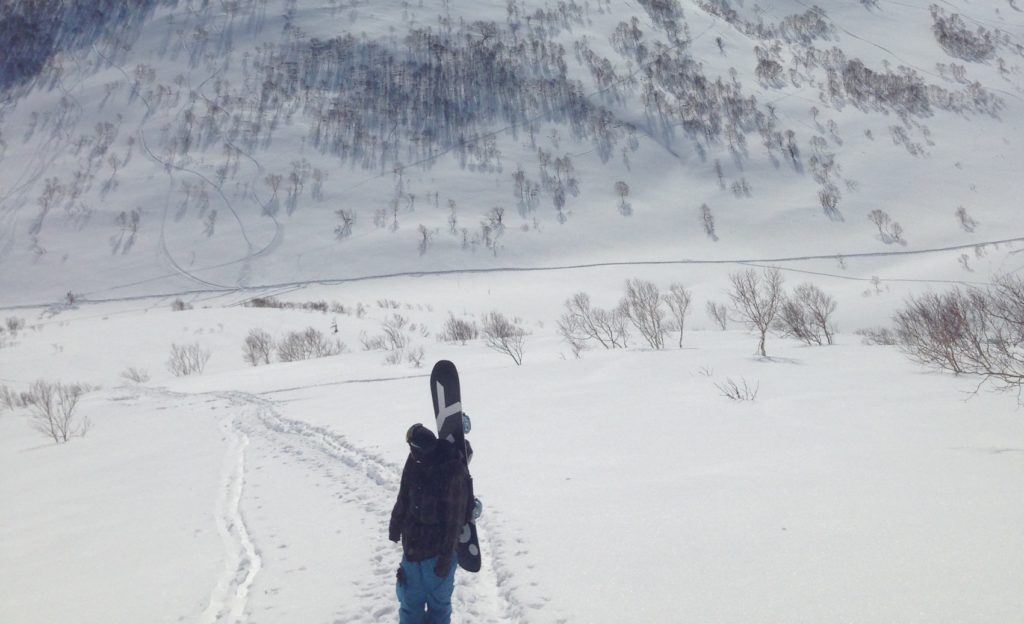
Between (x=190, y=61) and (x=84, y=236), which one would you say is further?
(x=190, y=61)

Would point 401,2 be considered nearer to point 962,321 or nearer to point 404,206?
point 404,206

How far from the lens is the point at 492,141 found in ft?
274

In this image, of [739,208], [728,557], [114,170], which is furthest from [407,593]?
[114,170]

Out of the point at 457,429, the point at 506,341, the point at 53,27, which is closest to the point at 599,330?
the point at 506,341

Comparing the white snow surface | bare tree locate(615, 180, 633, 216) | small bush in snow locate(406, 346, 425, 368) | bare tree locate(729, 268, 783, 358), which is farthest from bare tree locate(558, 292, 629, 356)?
bare tree locate(615, 180, 633, 216)

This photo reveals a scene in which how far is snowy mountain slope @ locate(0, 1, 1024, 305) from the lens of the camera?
62281 mm

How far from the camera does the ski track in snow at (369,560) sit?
4238 mm

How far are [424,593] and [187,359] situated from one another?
33979mm

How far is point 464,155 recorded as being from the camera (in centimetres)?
8156

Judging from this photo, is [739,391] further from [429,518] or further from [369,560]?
[429,518]

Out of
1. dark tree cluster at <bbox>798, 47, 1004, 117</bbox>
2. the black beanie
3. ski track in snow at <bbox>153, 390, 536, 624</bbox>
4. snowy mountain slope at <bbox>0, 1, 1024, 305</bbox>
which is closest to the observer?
the black beanie

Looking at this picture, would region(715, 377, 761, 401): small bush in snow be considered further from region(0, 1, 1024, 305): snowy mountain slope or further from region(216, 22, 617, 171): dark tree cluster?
region(216, 22, 617, 171): dark tree cluster

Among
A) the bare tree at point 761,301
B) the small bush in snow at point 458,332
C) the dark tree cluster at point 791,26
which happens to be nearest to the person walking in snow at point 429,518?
the bare tree at point 761,301

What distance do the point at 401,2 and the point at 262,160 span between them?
56.2 meters
